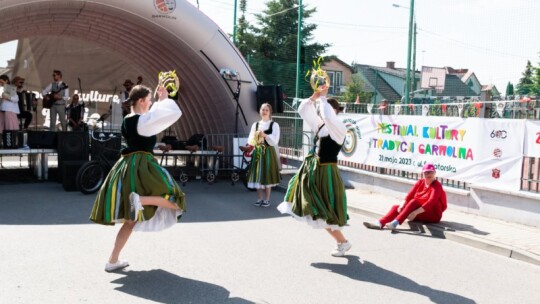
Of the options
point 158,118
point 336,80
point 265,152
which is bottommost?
point 265,152

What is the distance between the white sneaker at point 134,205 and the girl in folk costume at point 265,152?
4992 mm

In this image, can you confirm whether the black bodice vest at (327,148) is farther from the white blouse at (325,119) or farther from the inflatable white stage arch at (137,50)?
the inflatable white stage arch at (137,50)

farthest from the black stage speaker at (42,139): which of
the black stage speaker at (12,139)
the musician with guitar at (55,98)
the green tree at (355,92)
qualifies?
the green tree at (355,92)

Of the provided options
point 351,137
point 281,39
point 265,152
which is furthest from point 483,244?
point 281,39

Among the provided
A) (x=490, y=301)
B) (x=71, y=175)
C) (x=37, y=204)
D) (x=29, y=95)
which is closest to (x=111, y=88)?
(x=29, y=95)

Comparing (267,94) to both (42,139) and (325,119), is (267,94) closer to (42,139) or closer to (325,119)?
(42,139)

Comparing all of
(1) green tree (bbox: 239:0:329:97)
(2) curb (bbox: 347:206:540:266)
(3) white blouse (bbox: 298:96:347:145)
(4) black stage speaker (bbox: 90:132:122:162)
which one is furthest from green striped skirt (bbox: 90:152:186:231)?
(1) green tree (bbox: 239:0:329:97)

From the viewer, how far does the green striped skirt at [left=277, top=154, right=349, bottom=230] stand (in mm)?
6203

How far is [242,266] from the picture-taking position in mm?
5977

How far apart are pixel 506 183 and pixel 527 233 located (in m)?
1.09

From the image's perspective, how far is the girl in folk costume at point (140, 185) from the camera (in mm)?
5289

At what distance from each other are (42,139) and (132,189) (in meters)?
8.52

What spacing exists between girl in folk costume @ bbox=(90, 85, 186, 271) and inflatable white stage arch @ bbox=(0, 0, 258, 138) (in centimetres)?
748

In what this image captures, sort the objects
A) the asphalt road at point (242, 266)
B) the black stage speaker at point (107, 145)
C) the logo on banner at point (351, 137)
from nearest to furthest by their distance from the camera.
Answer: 1. the asphalt road at point (242, 266)
2. the black stage speaker at point (107, 145)
3. the logo on banner at point (351, 137)
